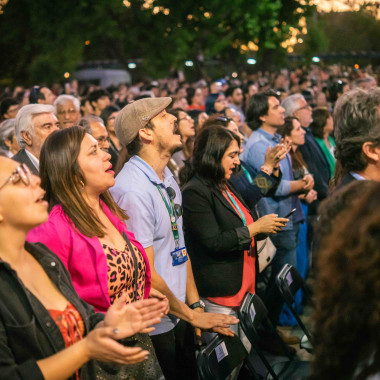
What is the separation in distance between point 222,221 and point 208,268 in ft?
1.07

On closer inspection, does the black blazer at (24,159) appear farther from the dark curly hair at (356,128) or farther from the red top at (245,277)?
the dark curly hair at (356,128)

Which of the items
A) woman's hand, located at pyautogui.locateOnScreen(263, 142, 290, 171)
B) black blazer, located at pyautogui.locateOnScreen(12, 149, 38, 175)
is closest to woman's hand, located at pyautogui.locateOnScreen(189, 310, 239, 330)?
woman's hand, located at pyautogui.locateOnScreen(263, 142, 290, 171)

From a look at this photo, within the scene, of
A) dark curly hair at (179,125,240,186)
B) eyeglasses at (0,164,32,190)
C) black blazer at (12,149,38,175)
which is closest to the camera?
eyeglasses at (0,164,32,190)

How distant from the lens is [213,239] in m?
3.67

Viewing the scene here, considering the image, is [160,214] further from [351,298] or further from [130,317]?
[351,298]

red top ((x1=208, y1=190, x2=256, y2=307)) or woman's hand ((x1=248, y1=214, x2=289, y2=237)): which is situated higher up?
woman's hand ((x1=248, y1=214, x2=289, y2=237))

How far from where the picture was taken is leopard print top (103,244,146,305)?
8.41 feet

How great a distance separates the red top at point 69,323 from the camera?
6.82 feet

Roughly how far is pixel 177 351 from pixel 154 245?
82 centimetres

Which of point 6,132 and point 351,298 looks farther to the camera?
point 6,132

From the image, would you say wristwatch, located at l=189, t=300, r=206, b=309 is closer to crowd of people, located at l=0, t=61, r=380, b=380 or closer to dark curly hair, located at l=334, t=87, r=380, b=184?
crowd of people, located at l=0, t=61, r=380, b=380

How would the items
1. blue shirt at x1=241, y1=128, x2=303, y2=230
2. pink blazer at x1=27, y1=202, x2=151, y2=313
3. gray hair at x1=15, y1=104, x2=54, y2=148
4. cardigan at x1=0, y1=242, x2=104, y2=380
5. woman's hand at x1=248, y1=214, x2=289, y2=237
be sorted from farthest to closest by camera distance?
blue shirt at x1=241, y1=128, x2=303, y2=230 < gray hair at x1=15, y1=104, x2=54, y2=148 < woman's hand at x1=248, y1=214, x2=289, y2=237 < pink blazer at x1=27, y1=202, x2=151, y2=313 < cardigan at x1=0, y1=242, x2=104, y2=380

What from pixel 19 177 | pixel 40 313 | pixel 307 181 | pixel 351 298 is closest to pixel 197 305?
pixel 40 313

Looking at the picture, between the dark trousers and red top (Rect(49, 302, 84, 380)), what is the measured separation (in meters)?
1.09
